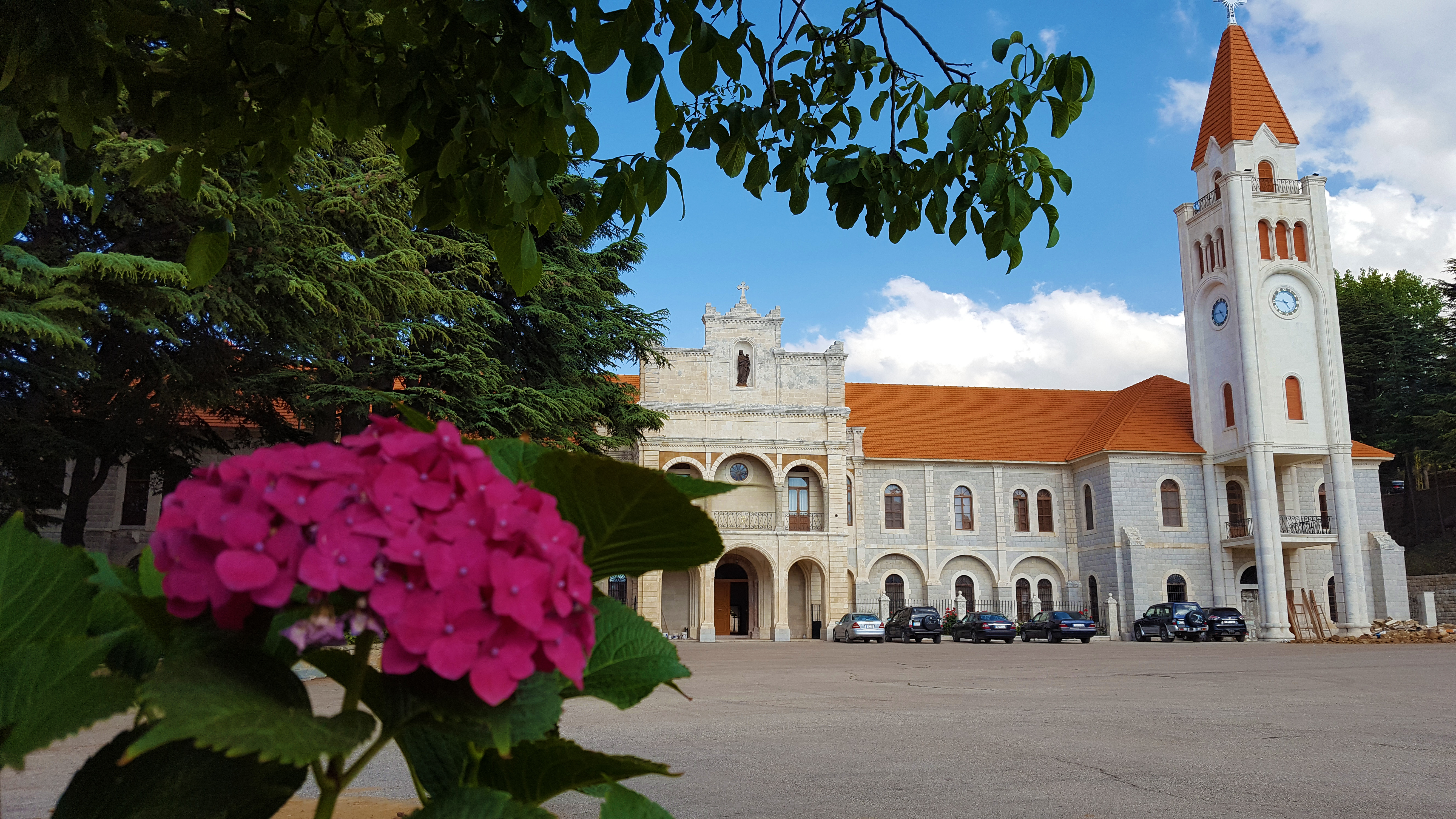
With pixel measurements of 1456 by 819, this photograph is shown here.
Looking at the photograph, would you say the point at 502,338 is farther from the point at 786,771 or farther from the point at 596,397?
the point at 786,771

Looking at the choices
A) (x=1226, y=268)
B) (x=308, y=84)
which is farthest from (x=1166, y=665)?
(x=1226, y=268)

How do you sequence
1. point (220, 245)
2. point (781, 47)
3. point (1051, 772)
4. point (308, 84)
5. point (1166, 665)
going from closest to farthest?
point (220, 245), point (308, 84), point (781, 47), point (1051, 772), point (1166, 665)

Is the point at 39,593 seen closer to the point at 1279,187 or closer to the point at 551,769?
the point at 551,769

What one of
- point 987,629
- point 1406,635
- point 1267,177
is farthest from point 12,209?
point 1267,177

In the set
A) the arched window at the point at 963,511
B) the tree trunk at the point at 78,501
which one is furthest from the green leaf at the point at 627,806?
the arched window at the point at 963,511

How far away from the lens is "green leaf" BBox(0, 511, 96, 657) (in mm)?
914

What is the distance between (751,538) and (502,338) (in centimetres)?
1776

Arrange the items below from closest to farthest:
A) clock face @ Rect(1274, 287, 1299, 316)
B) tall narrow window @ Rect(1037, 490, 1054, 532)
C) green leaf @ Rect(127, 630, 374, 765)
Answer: green leaf @ Rect(127, 630, 374, 765) < clock face @ Rect(1274, 287, 1299, 316) < tall narrow window @ Rect(1037, 490, 1054, 532)

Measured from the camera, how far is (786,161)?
162 inches

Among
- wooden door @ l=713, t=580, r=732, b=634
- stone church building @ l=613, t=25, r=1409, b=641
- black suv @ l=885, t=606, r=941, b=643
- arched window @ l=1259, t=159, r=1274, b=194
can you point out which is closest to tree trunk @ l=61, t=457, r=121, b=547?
stone church building @ l=613, t=25, r=1409, b=641

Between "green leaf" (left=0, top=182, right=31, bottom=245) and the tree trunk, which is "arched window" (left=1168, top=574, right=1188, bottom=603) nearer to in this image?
the tree trunk

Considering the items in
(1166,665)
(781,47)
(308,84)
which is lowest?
(1166,665)

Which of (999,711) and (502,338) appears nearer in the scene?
(999,711)

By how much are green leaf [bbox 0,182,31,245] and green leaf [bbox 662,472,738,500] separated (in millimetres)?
2552
